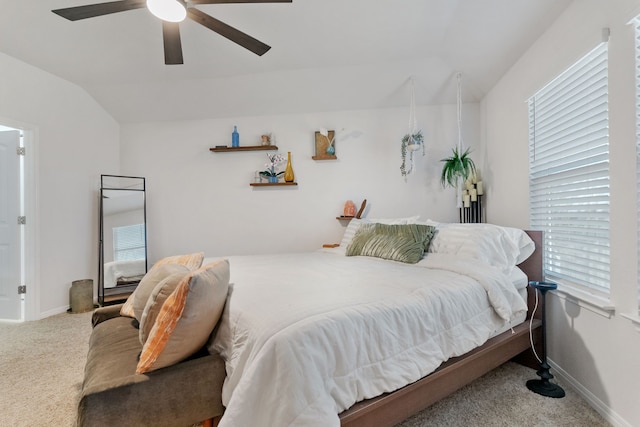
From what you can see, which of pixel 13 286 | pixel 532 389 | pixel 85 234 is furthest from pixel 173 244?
pixel 532 389

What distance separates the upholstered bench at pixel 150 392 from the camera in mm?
1031

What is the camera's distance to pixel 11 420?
158 cm

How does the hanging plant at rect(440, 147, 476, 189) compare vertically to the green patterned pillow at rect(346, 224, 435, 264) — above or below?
above

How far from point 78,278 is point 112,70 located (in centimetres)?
245

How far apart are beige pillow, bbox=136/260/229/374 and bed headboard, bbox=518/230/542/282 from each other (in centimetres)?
226

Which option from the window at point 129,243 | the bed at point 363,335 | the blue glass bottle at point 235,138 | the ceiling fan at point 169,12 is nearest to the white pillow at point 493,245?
the bed at point 363,335

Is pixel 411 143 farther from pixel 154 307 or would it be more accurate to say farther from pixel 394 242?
pixel 154 307

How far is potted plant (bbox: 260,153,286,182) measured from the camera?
12.4 feet

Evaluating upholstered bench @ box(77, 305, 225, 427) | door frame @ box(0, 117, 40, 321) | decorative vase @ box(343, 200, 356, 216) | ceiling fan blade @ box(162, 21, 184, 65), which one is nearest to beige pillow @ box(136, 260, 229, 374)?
upholstered bench @ box(77, 305, 225, 427)

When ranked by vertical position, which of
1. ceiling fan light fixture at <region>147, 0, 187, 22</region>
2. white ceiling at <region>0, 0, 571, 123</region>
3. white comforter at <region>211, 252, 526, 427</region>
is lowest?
white comforter at <region>211, 252, 526, 427</region>

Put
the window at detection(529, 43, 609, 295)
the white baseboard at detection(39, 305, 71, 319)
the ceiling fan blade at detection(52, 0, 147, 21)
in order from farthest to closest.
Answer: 1. the white baseboard at detection(39, 305, 71, 319)
2. the ceiling fan blade at detection(52, 0, 147, 21)
3. the window at detection(529, 43, 609, 295)

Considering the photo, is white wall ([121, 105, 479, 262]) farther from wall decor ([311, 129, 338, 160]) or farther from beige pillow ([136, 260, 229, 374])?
beige pillow ([136, 260, 229, 374])

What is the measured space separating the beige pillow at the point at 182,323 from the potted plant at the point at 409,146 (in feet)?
9.03

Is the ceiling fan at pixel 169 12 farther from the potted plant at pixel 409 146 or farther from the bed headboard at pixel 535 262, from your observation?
the bed headboard at pixel 535 262
